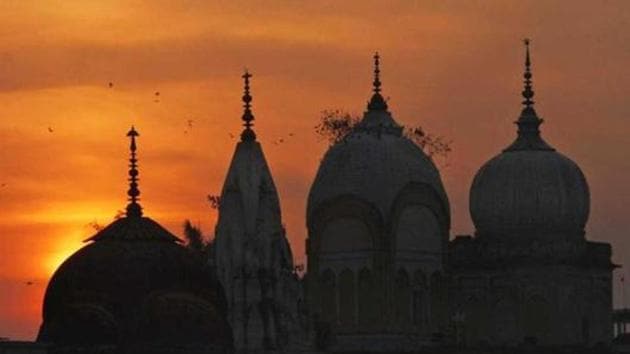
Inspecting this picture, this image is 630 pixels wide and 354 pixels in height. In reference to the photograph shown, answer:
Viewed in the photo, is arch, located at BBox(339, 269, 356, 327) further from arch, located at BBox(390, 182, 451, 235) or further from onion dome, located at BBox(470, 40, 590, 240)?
onion dome, located at BBox(470, 40, 590, 240)

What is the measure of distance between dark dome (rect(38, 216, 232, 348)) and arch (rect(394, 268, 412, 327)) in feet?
65.7

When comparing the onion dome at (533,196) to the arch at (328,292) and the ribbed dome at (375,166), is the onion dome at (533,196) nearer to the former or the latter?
the ribbed dome at (375,166)

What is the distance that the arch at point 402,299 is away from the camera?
94.9 m

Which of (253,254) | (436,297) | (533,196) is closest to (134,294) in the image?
Answer: (253,254)

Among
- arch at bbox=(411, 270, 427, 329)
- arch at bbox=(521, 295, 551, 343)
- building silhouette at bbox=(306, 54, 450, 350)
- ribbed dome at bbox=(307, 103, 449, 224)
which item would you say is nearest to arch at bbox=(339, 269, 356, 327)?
building silhouette at bbox=(306, 54, 450, 350)

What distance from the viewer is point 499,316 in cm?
9988

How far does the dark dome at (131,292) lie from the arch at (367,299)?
65.0 feet

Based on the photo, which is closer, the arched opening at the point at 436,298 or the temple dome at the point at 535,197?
the arched opening at the point at 436,298

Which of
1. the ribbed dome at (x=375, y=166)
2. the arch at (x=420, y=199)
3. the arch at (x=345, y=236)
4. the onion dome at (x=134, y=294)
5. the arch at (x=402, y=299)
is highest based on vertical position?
the ribbed dome at (x=375, y=166)

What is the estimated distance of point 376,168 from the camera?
311 ft

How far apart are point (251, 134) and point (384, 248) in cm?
1222

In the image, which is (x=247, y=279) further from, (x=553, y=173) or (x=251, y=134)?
(x=553, y=173)

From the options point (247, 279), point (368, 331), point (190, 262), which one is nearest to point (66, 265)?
point (190, 262)

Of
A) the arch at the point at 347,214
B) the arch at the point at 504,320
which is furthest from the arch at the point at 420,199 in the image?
the arch at the point at 504,320
